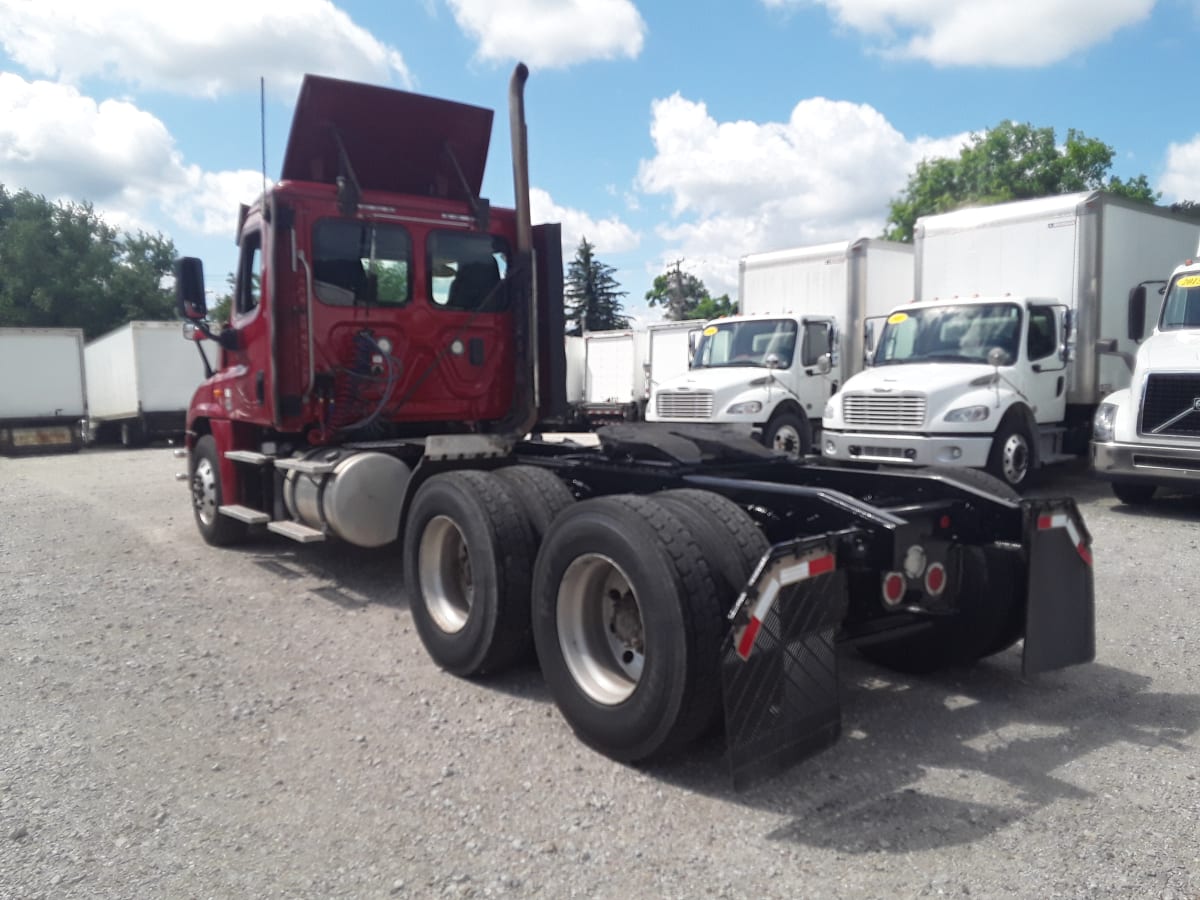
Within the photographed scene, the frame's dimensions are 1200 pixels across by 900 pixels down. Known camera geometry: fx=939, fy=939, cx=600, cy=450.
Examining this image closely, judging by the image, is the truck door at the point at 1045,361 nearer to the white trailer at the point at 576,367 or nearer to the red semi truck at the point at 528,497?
the red semi truck at the point at 528,497

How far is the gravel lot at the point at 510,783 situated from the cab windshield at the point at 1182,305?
18.3 ft

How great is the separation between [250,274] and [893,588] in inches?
236

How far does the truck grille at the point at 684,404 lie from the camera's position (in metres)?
13.7

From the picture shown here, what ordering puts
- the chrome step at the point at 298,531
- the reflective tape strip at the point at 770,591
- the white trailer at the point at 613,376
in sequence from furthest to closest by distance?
the white trailer at the point at 613,376, the chrome step at the point at 298,531, the reflective tape strip at the point at 770,591

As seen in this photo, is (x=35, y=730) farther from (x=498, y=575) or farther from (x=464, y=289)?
(x=464, y=289)

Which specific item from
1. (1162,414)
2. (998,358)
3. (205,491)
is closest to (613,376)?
(998,358)

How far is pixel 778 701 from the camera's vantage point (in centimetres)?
341

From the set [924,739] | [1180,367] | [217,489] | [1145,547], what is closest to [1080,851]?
[924,739]

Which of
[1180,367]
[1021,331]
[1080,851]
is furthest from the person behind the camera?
[1021,331]

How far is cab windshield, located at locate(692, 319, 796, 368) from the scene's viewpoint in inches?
559

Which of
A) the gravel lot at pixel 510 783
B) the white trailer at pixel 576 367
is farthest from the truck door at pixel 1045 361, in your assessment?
the white trailer at pixel 576 367

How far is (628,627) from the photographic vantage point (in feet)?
13.5

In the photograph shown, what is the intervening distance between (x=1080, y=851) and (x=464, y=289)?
6.03 meters

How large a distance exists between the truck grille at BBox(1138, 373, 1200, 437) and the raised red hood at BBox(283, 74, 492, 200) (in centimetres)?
722
